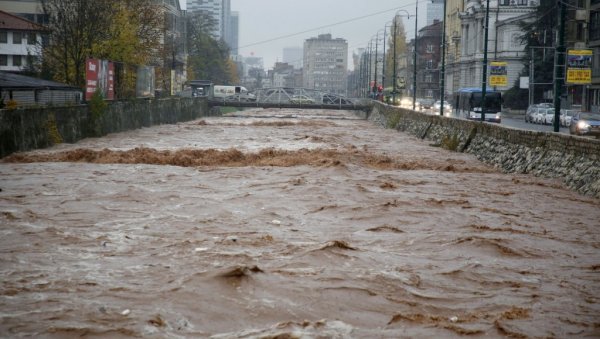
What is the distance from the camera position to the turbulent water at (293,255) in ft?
34.5

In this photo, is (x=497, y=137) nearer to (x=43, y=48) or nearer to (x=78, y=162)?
(x=78, y=162)

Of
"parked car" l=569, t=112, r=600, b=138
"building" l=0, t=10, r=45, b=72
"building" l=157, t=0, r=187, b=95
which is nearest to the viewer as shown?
"parked car" l=569, t=112, r=600, b=138

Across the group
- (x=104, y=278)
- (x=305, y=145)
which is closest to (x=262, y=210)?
(x=104, y=278)

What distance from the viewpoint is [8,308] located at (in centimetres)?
1064

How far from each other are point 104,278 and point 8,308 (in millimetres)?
1796

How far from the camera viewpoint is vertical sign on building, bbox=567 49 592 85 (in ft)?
120

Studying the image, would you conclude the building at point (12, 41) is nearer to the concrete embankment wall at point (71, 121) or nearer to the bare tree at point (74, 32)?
the concrete embankment wall at point (71, 121)

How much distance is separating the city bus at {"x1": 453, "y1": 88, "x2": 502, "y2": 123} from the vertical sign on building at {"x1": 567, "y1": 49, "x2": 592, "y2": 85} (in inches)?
1229

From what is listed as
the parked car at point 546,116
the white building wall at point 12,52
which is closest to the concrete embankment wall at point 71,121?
the parked car at point 546,116

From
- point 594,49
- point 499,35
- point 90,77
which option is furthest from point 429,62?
point 90,77

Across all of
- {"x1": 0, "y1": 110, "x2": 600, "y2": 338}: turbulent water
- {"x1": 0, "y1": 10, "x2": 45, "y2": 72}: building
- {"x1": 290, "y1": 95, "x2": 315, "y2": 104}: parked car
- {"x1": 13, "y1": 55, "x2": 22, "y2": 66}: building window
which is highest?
{"x1": 0, "y1": 10, "x2": 45, "y2": 72}: building

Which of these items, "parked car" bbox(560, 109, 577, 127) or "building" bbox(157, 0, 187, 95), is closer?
"parked car" bbox(560, 109, 577, 127)

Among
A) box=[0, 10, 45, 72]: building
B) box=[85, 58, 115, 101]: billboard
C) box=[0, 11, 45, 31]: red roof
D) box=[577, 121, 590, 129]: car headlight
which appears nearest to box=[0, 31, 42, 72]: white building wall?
box=[0, 10, 45, 72]: building

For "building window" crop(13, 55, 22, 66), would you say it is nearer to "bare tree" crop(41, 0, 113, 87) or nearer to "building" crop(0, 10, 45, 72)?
"building" crop(0, 10, 45, 72)
